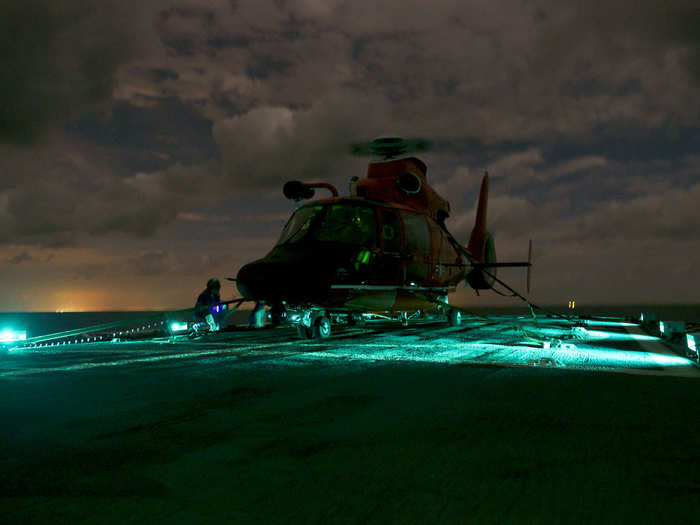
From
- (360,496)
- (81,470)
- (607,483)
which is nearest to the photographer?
(360,496)

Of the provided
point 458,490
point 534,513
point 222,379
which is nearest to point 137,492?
point 458,490

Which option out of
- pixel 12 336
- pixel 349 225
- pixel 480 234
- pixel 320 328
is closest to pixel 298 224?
pixel 349 225

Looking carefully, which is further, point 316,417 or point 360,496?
point 316,417

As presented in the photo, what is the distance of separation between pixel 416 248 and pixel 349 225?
9.09ft

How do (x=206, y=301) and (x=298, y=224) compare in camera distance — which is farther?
(x=206, y=301)

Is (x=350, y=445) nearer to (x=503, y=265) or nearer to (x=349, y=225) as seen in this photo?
(x=349, y=225)

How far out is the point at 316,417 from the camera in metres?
5.05

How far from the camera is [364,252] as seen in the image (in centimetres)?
1287

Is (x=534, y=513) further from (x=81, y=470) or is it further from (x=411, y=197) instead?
(x=411, y=197)

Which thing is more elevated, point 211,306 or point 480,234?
point 480,234

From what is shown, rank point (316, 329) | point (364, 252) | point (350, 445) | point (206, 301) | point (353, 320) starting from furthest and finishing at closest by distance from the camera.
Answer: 1. point (353, 320)
2. point (206, 301)
3. point (316, 329)
4. point (364, 252)
5. point (350, 445)

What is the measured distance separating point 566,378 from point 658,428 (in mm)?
2818

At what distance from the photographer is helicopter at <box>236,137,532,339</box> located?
38.1 ft

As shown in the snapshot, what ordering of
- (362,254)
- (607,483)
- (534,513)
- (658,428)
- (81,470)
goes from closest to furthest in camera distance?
(534,513) < (607,483) < (81,470) < (658,428) < (362,254)
